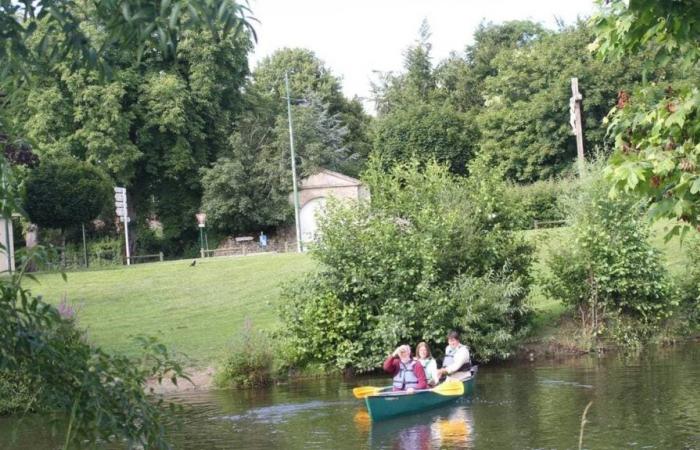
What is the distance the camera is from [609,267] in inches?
944

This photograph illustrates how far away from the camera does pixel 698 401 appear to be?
1605cm

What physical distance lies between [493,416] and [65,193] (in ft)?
104

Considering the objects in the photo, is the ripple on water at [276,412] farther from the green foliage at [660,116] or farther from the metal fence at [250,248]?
the metal fence at [250,248]

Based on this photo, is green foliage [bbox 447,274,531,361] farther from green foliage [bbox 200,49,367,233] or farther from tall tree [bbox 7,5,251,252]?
green foliage [bbox 200,49,367,233]

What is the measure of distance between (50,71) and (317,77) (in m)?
70.2

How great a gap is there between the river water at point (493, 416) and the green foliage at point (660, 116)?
7853 millimetres

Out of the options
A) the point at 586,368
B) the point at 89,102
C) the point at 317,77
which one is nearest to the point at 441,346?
the point at 586,368

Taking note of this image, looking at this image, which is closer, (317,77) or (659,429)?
(659,429)

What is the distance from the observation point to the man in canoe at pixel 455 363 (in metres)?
19.1

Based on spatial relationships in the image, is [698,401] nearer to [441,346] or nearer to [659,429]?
[659,429]

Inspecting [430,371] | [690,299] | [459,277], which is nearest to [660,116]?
[430,371]

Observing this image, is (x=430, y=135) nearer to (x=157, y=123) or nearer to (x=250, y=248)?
(x=250, y=248)

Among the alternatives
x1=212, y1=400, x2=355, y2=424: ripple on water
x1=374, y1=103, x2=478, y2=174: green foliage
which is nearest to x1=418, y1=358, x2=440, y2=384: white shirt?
x1=212, y1=400, x2=355, y2=424: ripple on water

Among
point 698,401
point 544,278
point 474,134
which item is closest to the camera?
point 698,401
